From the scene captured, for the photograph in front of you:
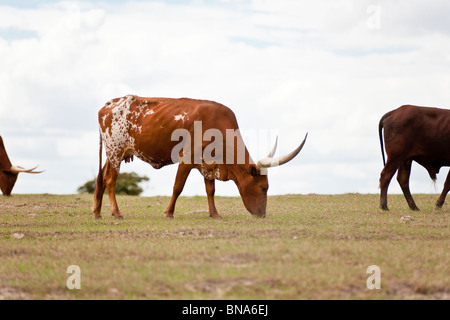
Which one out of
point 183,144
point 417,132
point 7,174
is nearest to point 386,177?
point 417,132

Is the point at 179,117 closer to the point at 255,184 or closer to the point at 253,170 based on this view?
the point at 253,170

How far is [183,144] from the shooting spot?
12289mm

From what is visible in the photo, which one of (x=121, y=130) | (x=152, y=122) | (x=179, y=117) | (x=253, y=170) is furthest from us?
(x=121, y=130)

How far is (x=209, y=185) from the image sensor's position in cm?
1260

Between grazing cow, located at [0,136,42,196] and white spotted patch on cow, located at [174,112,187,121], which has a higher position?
white spotted patch on cow, located at [174,112,187,121]

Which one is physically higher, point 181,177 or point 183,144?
point 183,144

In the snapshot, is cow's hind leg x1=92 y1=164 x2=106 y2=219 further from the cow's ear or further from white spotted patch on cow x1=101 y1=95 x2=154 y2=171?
the cow's ear

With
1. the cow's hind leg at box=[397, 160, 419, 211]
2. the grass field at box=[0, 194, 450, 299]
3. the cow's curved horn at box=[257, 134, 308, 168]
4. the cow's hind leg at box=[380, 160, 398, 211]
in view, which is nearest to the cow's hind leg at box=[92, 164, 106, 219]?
the grass field at box=[0, 194, 450, 299]

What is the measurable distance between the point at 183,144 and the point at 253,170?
4.42 ft

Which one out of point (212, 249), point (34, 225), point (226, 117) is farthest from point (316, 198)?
point (212, 249)

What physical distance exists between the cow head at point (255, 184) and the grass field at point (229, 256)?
233 millimetres

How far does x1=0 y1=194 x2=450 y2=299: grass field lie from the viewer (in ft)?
21.7
